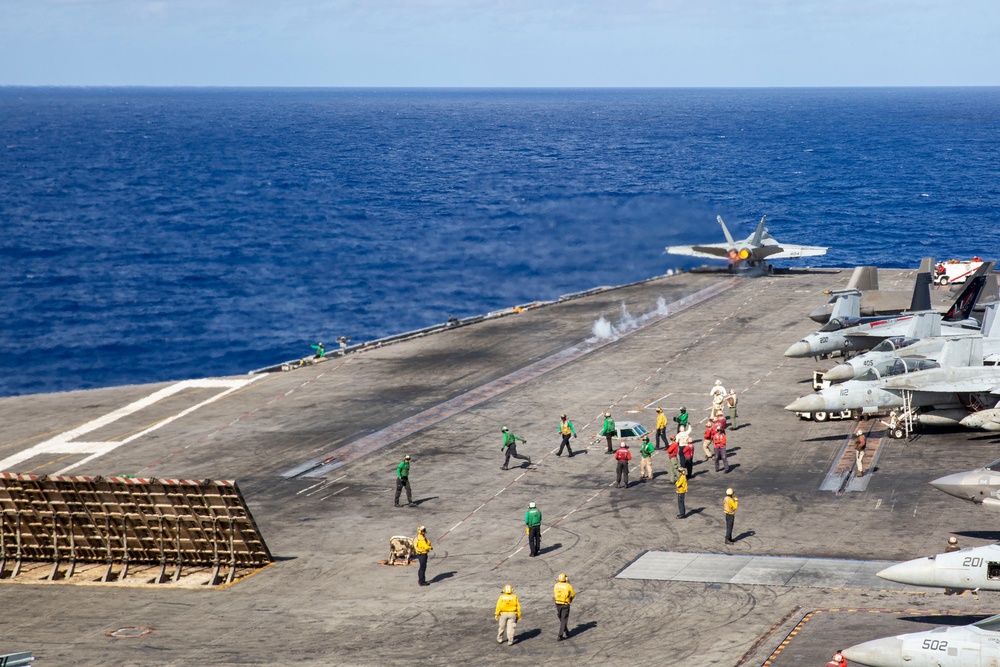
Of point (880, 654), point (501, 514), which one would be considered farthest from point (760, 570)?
point (880, 654)

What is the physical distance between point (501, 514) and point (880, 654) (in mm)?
16778

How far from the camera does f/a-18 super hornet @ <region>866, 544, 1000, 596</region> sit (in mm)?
24672

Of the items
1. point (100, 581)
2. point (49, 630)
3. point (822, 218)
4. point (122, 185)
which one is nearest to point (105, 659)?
point (49, 630)

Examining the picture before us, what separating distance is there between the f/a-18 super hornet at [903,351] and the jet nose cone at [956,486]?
12.6 metres

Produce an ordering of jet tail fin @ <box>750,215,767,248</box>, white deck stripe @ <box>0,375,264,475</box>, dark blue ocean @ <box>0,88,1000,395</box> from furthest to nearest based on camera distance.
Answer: dark blue ocean @ <box>0,88,1000,395</box> → jet tail fin @ <box>750,215,767,248</box> → white deck stripe @ <box>0,375,264,475</box>

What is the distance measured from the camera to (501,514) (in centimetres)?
3684

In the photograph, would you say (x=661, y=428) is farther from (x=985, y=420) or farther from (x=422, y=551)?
(x=422, y=551)

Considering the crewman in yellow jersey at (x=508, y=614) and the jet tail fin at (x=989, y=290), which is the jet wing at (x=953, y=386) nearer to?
the jet tail fin at (x=989, y=290)

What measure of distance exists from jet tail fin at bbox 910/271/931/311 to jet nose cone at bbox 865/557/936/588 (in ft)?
99.4

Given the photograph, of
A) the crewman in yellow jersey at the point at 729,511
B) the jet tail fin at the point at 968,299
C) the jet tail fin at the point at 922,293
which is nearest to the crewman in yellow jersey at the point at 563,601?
the crewman in yellow jersey at the point at 729,511

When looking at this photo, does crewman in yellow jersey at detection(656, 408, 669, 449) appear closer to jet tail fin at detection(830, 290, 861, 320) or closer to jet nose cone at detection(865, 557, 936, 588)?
jet tail fin at detection(830, 290, 861, 320)

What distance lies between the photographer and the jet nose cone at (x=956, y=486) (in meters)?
30.8

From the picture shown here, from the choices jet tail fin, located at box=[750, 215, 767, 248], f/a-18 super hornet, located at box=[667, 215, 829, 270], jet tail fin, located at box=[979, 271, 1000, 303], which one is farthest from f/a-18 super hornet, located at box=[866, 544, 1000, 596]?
jet tail fin, located at box=[750, 215, 767, 248]

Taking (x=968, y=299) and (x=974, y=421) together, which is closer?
(x=974, y=421)
